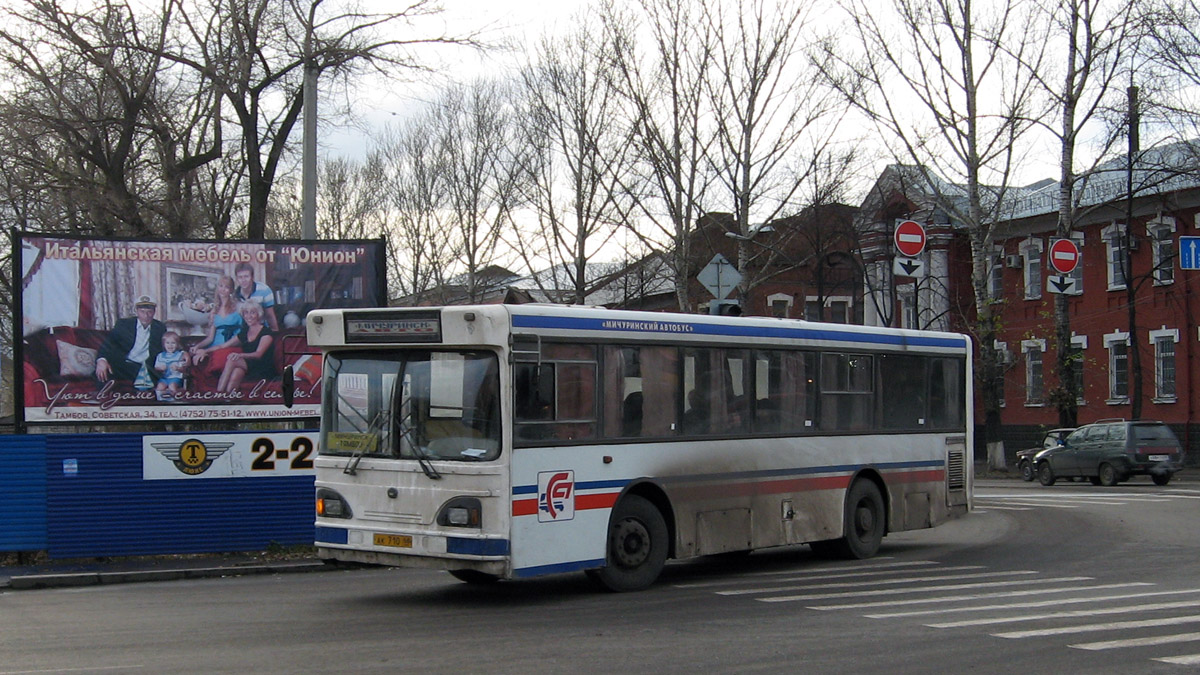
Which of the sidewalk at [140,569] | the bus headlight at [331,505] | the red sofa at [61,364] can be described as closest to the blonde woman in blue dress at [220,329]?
the red sofa at [61,364]

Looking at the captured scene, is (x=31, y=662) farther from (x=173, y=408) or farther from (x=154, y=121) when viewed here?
(x=154, y=121)

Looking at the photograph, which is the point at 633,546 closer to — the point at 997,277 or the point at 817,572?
the point at 817,572

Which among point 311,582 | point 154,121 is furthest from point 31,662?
point 154,121

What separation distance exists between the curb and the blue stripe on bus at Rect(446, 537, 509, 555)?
4961 mm

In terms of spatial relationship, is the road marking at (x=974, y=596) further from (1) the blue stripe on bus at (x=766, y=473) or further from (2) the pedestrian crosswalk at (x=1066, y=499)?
(2) the pedestrian crosswalk at (x=1066, y=499)

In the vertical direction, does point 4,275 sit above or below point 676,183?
below

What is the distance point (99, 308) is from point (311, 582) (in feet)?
16.2

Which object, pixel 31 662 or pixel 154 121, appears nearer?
pixel 31 662

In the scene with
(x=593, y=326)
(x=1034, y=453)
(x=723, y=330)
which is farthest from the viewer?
(x=1034, y=453)

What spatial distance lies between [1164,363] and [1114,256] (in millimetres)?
4537

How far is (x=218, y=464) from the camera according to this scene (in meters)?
16.3

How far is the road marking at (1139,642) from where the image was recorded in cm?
931

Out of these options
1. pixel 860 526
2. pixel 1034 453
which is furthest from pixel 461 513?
pixel 1034 453

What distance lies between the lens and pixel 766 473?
46.5 ft
